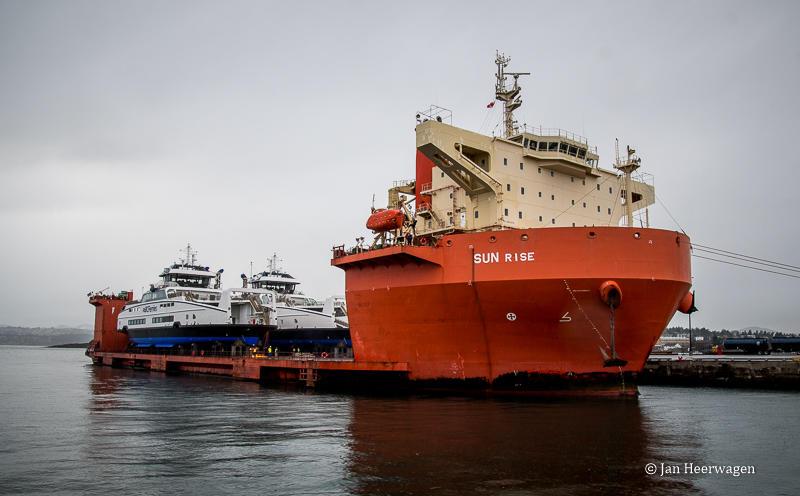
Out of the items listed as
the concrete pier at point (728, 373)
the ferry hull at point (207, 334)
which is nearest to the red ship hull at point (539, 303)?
the concrete pier at point (728, 373)

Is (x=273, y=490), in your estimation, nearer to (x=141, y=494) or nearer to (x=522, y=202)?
(x=141, y=494)

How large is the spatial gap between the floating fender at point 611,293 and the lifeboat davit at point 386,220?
22.5ft

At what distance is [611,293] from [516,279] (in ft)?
8.36

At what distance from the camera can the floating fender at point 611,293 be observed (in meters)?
15.9

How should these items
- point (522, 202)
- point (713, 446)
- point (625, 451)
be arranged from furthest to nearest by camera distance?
point (522, 202) < point (713, 446) < point (625, 451)

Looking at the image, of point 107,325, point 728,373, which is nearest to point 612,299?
point 728,373

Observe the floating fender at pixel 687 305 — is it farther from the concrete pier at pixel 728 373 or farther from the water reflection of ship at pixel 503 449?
the concrete pier at pixel 728 373

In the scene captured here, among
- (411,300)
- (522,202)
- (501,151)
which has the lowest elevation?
(411,300)

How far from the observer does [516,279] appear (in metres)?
16.5

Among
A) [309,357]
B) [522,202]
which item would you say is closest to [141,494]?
[522,202]

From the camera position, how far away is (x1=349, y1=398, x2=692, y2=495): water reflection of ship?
8.61 m

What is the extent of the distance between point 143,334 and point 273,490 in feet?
129

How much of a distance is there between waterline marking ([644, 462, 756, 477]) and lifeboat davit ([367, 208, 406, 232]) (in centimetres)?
1168

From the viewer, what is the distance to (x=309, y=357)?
25.3m
